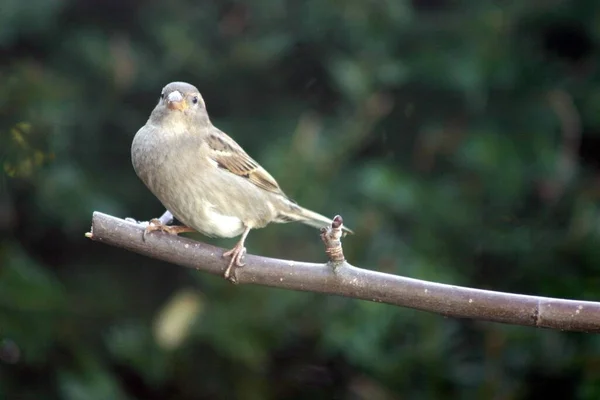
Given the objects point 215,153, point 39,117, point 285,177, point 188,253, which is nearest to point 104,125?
point 39,117

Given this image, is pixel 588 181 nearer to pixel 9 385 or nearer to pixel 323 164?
pixel 323 164

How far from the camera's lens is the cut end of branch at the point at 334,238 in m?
1.64

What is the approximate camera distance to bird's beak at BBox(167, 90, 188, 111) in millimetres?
2373

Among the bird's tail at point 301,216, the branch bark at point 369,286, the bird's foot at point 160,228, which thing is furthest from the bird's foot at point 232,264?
the bird's tail at point 301,216

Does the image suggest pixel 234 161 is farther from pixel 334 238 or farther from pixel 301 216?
pixel 334 238

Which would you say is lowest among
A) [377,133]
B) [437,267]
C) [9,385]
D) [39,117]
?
[9,385]

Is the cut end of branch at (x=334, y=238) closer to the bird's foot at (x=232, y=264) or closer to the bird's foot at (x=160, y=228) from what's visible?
the bird's foot at (x=232, y=264)

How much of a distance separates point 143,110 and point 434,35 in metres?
1.06

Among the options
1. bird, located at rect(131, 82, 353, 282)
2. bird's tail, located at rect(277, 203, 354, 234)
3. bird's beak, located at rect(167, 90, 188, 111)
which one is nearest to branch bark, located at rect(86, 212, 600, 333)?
bird, located at rect(131, 82, 353, 282)

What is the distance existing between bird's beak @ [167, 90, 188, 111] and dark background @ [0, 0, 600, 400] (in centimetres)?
51

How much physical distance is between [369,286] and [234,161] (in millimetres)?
897

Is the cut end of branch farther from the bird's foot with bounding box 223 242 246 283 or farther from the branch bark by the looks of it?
the bird's foot with bounding box 223 242 246 283

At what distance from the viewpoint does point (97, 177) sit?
3363 mm

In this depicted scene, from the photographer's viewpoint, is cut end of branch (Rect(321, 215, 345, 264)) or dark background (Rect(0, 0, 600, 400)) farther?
dark background (Rect(0, 0, 600, 400))
